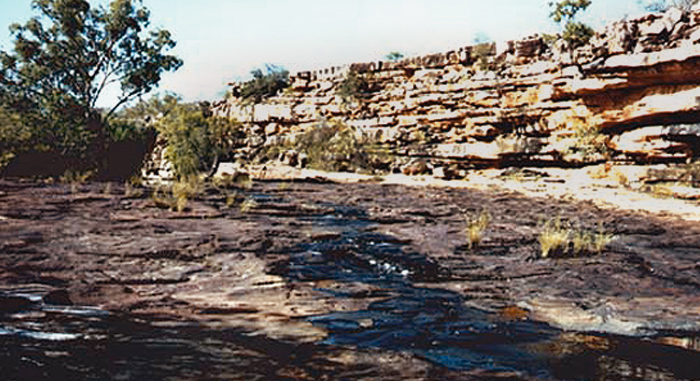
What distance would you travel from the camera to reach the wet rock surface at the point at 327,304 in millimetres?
2367

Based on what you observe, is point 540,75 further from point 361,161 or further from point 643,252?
point 643,252

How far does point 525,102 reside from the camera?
23.3 metres

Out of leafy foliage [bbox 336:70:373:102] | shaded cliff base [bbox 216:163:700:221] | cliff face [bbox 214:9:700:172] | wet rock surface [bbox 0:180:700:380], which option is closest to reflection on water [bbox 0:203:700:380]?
wet rock surface [bbox 0:180:700:380]

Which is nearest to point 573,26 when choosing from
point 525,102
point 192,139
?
point 525,102

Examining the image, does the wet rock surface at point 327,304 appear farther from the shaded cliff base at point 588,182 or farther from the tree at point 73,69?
the tree at point 73,69

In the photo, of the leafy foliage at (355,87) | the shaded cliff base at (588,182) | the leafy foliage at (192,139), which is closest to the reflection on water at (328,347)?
the shaded cliff base at (588,182)

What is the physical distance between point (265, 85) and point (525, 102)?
2095cm

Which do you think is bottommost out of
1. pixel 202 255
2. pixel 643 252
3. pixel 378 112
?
pixel 643 252

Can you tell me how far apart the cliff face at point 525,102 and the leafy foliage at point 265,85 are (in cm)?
197

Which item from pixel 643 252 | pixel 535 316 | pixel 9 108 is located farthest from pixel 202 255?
Result: pixel 9 108

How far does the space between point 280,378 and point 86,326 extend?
1356mm

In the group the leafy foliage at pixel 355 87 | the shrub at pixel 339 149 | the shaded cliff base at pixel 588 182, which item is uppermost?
the leafy foliage at pixel 355 87

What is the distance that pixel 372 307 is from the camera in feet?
11.4

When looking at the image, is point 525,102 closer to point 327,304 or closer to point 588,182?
point 588,182
